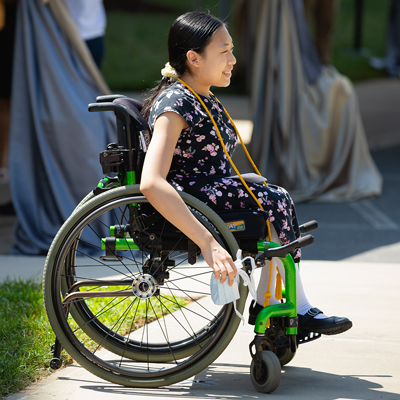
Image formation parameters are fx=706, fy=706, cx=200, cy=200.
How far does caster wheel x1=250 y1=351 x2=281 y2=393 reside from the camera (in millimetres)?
2434

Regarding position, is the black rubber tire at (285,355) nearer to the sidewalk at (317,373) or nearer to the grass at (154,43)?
the sidewalk at (317,373)

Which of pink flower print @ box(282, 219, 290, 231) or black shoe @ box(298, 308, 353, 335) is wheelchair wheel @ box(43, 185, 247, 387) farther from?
black shoe @ box(298, 308, 353, 335)

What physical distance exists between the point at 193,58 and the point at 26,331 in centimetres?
139

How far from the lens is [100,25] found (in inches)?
214

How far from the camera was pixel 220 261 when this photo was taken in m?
2.28

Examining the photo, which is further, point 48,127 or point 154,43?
point 154,43

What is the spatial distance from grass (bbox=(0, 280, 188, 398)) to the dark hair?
888 mm

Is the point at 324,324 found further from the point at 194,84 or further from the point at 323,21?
the point at 323,21

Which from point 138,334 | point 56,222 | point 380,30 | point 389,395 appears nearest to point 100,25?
point 56,222

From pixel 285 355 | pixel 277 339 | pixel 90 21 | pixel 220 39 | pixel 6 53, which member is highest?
pixel 90 21

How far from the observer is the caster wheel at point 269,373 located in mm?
2434

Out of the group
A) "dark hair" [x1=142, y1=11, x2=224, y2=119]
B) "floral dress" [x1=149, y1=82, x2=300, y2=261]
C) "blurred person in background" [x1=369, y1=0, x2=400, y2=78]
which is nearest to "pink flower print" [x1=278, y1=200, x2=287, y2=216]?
"floral dress" [x1=149, y1=82, x2=300, y2=261]

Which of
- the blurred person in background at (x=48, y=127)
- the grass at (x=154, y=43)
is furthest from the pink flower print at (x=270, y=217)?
the grass at (x=154, y=43)

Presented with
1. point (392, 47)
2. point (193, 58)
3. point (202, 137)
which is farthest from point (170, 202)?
point (392, 47)
